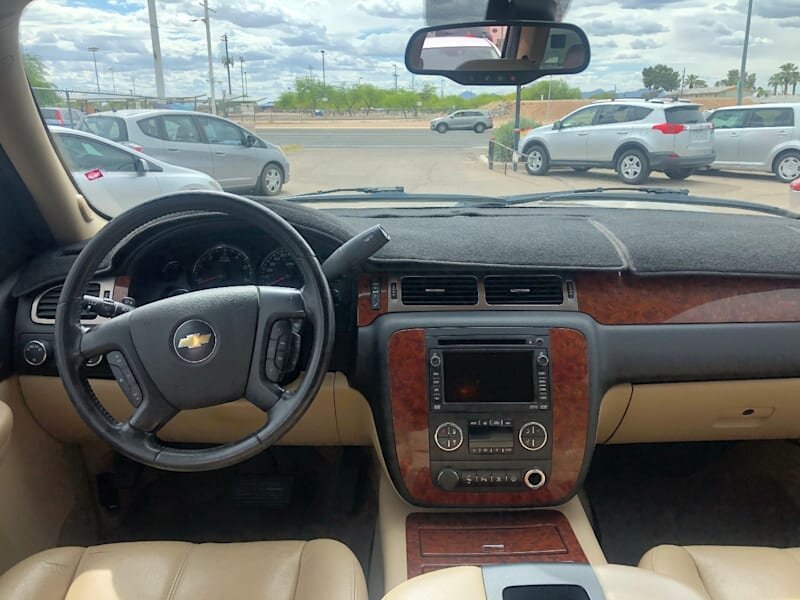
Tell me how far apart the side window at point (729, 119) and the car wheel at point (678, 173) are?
2.10 feet

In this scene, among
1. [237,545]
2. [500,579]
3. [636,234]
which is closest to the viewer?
[500,579]

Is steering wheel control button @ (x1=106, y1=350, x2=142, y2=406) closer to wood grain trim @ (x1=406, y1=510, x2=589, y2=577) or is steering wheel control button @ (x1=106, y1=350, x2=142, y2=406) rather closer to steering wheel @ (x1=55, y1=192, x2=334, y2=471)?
A: steering wheel @ (x1=55, y1=192, x2=334, y2=471)

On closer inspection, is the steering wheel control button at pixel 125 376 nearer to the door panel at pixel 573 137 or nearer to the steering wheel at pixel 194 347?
the steering wheel at pixel 194 347

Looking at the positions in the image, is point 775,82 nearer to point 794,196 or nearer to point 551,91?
point 794,196

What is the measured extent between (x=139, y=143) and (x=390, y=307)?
1.51m

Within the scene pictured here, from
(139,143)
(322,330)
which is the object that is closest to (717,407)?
(322,330)

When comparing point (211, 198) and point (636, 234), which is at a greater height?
point (211, 198)

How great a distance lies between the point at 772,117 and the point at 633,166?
1.99 meters

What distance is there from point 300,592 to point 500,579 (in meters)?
0.53

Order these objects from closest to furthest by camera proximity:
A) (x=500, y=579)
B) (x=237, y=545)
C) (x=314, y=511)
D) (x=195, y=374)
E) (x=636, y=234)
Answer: (x=500, y=579)
(x=195, y=374)
(x=237, y=545)
(x=636, y=234)
(x=314, y=511)

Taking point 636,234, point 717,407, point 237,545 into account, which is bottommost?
point 237,545

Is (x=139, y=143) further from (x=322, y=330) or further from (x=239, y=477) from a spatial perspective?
(x=322, y=330)

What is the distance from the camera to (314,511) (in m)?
2.89

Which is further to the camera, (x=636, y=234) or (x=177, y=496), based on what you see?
(x=177, y=496)
